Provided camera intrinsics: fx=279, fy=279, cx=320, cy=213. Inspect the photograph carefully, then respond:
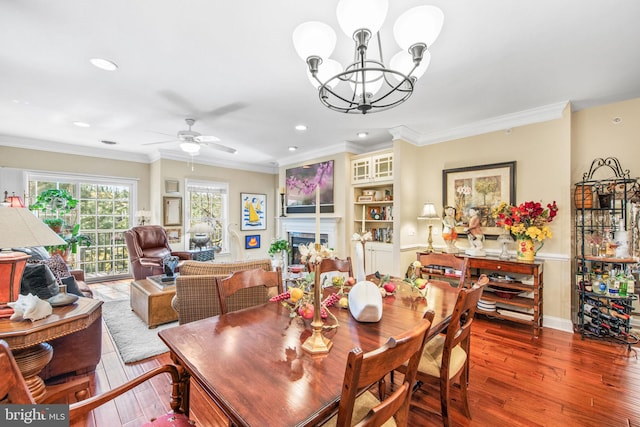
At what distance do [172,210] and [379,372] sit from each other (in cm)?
578

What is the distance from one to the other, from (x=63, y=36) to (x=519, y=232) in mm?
4563

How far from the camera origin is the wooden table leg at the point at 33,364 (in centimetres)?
150

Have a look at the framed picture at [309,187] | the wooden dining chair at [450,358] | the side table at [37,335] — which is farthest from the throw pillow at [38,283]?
the framed picture at [309,187]

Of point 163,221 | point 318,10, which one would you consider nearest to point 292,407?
point 318,10

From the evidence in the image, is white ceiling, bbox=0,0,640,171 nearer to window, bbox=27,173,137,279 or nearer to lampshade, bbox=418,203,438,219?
lampshade, bbox=418,203,438,219

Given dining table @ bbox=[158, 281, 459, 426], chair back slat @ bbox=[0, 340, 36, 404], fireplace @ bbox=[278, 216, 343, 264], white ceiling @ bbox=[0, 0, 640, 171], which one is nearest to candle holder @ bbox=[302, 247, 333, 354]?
dining table @ bbox=[158, 281, 459, 426]

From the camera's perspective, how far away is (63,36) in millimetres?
2010

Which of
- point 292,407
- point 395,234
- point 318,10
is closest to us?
point 292,407

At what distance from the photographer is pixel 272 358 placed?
1.07 metres

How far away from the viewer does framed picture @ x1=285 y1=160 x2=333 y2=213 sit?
203 inches

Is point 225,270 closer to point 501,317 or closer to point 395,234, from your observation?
point 395,234

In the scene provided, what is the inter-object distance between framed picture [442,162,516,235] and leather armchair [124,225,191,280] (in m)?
4.34

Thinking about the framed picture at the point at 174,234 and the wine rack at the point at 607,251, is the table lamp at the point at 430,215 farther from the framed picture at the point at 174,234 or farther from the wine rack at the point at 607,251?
the framed picture at the point at 174,234

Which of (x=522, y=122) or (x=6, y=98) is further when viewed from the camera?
(x=522, y=122)
